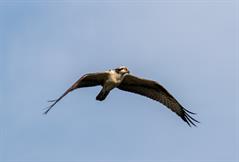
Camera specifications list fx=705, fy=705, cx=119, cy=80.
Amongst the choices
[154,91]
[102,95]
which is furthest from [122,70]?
[154,91]

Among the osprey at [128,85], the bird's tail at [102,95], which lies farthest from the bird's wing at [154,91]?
the bird's tail at [102,95]

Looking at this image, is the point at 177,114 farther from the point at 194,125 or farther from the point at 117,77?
the point at 117,77

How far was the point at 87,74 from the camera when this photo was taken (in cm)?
2028

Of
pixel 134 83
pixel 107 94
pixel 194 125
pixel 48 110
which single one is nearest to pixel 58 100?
pixel 48 110

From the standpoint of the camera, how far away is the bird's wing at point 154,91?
21.8 metres

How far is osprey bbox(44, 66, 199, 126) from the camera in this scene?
804 inches

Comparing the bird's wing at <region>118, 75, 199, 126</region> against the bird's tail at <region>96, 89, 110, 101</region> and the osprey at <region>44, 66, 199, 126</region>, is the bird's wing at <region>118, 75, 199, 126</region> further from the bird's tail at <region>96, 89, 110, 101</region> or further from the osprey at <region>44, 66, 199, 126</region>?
the bird's tail at <region>96, 89, 110, 101</region>

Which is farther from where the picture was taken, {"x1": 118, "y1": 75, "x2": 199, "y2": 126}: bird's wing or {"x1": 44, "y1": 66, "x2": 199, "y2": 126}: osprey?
{"x1": 118, "y1": 75, "x2": 199, "y2": 126}: bird's wing

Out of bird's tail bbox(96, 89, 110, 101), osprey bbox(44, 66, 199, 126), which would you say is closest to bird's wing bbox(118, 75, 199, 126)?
osprey bbox(44, 66, 199, 126)

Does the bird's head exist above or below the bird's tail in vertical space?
above

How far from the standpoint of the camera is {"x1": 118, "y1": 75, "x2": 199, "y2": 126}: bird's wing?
21797mm

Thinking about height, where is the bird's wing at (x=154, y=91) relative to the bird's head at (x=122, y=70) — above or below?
below

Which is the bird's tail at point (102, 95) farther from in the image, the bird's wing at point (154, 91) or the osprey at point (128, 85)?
the bird's wing at point (154, 91)

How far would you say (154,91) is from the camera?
72.9ft
